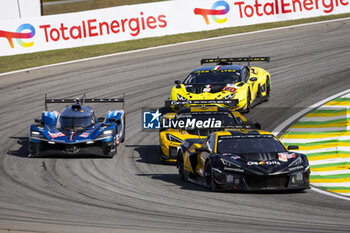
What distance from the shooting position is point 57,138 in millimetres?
18172

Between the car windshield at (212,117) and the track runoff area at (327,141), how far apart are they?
153 cm

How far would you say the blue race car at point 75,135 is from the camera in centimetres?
1806

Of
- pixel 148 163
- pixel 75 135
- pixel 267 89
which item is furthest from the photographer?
pixel 267 89

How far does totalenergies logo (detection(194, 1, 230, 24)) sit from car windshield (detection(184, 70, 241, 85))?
37.2 ft

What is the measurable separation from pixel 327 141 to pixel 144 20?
55.1ft

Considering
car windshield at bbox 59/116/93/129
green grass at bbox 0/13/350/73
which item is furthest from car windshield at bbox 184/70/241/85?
green grass at bbox 0/13/350/73

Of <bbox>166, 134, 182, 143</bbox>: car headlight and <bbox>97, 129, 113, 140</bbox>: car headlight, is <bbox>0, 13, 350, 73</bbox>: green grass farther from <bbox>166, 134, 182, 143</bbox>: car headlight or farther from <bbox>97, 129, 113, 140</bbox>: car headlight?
<bbox>166, 134, 182, 143</bbox>: car headlight

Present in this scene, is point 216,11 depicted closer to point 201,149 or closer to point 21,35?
point 21,35

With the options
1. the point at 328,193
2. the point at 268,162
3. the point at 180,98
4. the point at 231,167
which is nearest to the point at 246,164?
the point at 231,167

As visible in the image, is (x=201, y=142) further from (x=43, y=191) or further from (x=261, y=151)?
(x=43, y=191)

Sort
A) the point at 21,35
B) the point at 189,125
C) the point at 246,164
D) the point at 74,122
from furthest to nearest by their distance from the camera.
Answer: the point at 21,35, the point at 74,122, the point at 189,125, the point at 246,164

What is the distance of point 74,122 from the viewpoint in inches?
749

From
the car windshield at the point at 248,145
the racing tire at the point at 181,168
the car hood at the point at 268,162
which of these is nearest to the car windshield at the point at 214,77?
the racing tire at the point at 181,168

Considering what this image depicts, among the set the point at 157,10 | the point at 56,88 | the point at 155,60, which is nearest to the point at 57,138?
the point at 56,88
